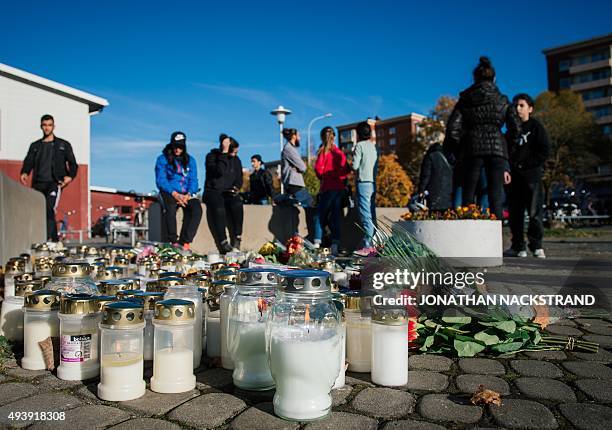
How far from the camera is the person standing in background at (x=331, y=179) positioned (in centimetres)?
848

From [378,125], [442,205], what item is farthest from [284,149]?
[378,125]

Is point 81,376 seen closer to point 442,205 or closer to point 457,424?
point 457,424

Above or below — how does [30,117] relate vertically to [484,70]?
above

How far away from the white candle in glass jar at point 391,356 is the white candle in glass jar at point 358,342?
0.16 meters

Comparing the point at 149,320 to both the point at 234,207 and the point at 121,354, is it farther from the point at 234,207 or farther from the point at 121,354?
the point at 234,207

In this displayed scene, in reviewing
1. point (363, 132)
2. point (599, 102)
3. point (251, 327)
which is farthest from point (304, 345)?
point (599, 102)

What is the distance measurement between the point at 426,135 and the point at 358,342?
140ft

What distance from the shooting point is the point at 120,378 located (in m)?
2.32

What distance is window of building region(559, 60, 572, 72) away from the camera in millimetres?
75363

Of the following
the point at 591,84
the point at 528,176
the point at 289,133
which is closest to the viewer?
the point at 528,176

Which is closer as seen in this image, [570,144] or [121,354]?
[121,354]

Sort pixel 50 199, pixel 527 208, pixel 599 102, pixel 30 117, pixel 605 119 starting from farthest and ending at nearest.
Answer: pixel 599 102
pixel 605 119
pixel 30 117
pixel 50 199
pixel 527 208

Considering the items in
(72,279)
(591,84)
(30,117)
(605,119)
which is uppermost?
(591,84)

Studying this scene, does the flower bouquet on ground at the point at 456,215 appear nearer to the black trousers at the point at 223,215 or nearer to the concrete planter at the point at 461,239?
the concrete planter at the point at 461,239
